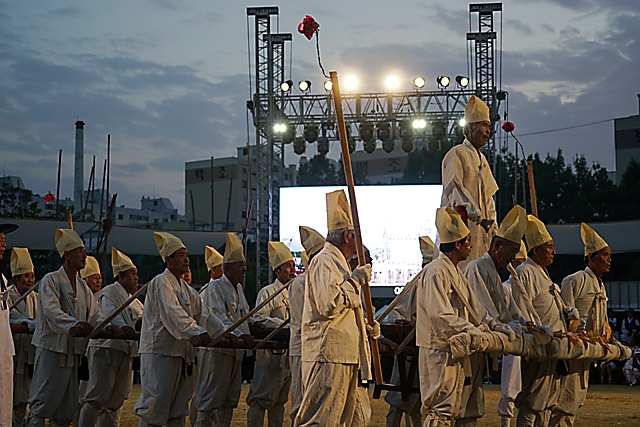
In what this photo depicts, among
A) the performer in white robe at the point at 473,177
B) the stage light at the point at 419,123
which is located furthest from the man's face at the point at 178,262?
the stage light at the point at 419,123

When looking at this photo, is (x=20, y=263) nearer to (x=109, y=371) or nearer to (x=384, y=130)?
(x=109, y=371)

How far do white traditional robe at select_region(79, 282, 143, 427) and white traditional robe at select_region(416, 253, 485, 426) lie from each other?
316 cm

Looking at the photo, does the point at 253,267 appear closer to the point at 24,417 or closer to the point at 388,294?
the point at 388,294

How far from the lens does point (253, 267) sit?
103 feet

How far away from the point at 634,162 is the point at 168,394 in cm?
2688

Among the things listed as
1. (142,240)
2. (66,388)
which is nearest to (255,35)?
(142,240)

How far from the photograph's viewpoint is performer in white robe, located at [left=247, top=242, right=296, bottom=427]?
9.12 m

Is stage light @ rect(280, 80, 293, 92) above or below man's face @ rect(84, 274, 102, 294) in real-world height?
above

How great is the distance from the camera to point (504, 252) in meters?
7.10

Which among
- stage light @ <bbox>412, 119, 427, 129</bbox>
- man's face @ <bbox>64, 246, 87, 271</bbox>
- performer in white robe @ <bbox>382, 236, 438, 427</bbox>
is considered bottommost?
performer in white robe @ <bbox>382, 236, 438, 427</bbox>

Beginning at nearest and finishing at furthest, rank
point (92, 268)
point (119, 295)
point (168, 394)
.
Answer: point (168, 394), point (119, 295), point (92, 268)

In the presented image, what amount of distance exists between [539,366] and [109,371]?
13.2 ft

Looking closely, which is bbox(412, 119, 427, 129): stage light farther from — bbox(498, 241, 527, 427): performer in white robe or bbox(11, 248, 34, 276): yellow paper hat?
bbox(11, 248, 34, 276): yellow paper hat

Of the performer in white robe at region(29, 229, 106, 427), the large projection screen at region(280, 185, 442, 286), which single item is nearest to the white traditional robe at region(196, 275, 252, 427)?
the performer in white robe at region(29, 229, 106, 427)
